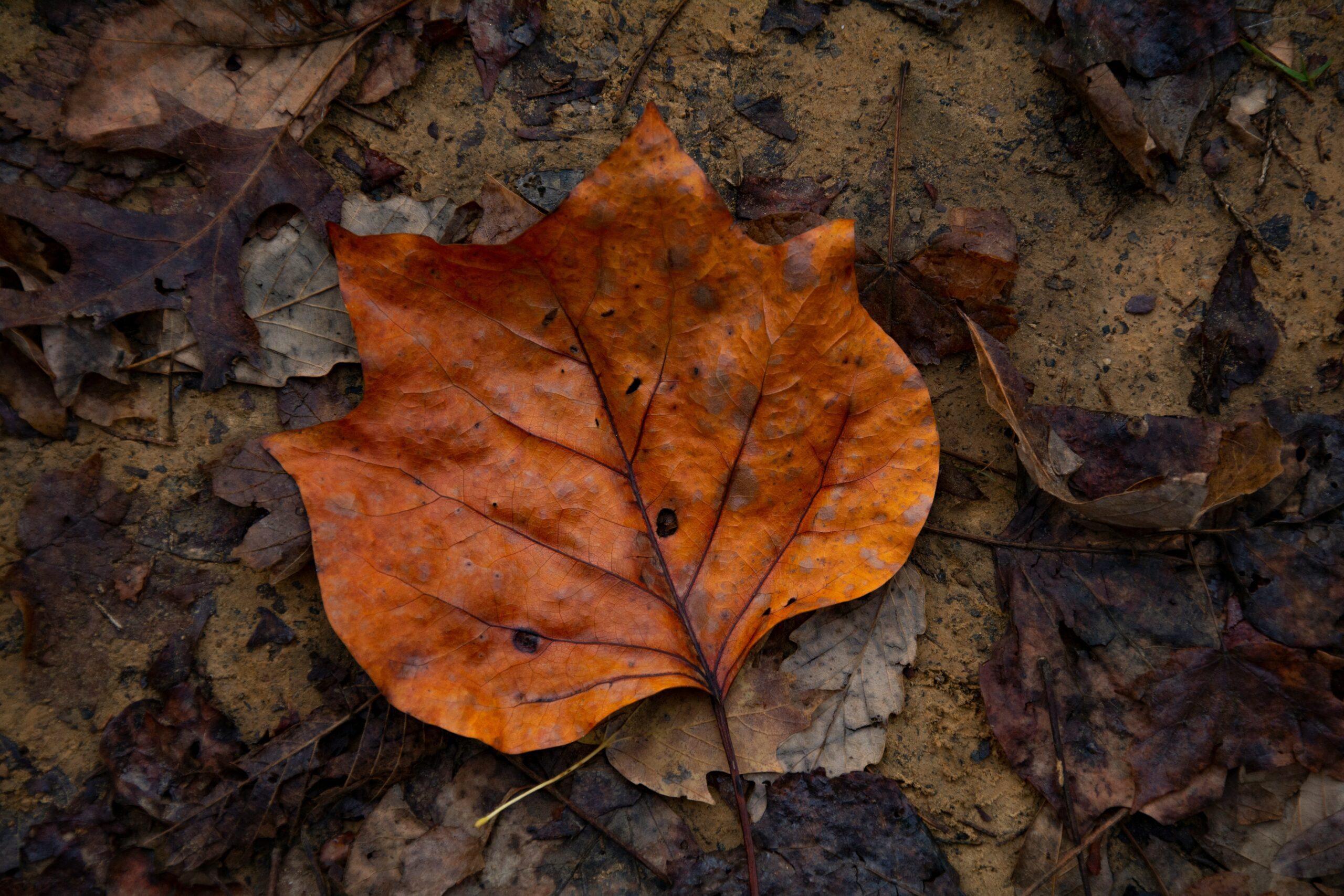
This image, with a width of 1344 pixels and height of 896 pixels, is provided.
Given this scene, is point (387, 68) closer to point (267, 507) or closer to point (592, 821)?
point (267, 507)

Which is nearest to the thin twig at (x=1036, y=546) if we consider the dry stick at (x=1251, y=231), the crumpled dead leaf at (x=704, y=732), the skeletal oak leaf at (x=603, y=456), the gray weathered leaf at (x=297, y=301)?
the skeletal oak leaf at (x=603, y=456)

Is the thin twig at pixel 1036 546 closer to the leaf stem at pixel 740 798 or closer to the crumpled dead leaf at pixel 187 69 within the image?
the leaf stem at pixel 740 798

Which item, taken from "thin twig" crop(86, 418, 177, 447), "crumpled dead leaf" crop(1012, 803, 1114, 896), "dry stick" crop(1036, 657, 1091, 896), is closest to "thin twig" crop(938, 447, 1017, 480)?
"dry stick" crop(1036, 657, 1091, 896)

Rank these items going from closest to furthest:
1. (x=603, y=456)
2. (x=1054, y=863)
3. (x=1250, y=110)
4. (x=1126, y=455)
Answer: (x=603, y=456) → (x=1054, y=863) → (x=1126, y=455) → (x=1250, y=110)

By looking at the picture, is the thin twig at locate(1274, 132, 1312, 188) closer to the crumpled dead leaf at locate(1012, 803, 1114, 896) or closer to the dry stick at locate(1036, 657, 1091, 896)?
the dry stick at locate(1036, 657, 1091, 896)

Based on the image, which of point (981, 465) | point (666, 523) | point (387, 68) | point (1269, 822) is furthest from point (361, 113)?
point (1269, 822)

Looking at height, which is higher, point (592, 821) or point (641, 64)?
point (641, 64)
